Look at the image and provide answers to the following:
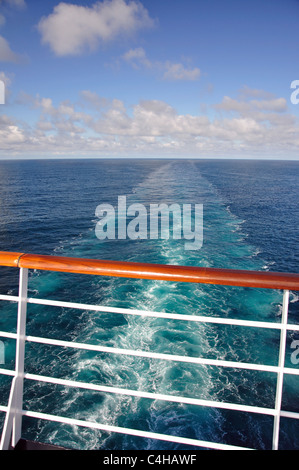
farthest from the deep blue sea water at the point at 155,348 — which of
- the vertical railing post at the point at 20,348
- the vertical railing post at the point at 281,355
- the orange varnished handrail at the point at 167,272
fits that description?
the orange varnished handrail at the point at 167,272

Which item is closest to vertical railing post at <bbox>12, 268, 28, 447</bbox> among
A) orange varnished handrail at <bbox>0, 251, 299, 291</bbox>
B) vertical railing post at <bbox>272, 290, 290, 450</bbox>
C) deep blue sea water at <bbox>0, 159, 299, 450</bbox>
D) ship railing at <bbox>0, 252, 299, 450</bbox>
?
ship railing at <bbox>0, 252, 299, 450</bbox>

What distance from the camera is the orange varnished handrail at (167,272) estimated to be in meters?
1.26

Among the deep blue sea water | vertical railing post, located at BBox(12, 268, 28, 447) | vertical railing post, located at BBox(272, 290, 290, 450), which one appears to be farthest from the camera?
the deep blue sea water

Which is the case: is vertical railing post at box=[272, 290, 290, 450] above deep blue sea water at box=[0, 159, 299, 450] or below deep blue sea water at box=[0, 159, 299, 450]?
above

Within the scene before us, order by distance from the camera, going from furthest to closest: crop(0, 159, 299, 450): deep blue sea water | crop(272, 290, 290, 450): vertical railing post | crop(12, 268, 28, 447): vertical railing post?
crop(0, 159, 299, 450): deep blue sea water
crop(12, 268, 28, 447): vertical railing post
crop(272, 290, 290, 450): vertical railing post

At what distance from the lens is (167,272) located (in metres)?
1.30

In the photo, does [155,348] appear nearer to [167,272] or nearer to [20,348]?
[20,348]

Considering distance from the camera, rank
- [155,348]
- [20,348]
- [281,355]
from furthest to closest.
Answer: [155,348], [20,348], [281,355]

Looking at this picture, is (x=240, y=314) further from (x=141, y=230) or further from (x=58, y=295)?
(x=141, y=230)

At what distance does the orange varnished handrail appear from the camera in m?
1.26

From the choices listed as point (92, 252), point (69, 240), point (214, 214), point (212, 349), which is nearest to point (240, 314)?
point (212, 349)

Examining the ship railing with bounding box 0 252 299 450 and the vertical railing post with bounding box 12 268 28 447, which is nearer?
the ship railing with bounding box 0 252 299 450

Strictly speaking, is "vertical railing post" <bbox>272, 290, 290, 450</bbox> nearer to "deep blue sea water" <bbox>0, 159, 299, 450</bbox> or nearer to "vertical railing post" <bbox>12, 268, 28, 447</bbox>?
"vertical railing post" <bbox>12, 268, 28, 447</bbox>

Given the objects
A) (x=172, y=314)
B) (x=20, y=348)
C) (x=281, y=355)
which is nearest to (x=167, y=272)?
(x=172, y=314)
